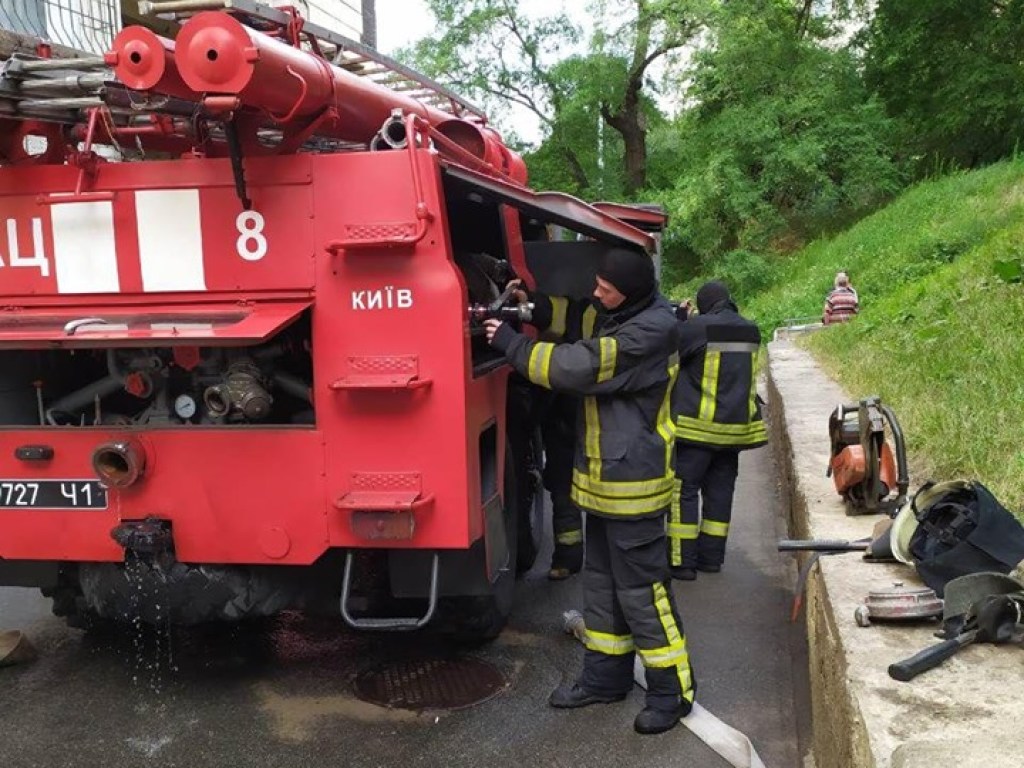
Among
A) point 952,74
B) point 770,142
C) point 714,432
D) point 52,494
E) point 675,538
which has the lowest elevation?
point 675,538

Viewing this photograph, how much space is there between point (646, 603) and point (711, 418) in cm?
177

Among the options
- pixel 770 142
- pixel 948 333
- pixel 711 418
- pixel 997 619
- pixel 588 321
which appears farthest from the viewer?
pixel 770 142

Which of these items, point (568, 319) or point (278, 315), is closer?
point (278, 315)

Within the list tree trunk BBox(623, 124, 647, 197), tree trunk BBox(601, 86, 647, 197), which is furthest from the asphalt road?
tree trunk BBox(623, 124, 647, 197)

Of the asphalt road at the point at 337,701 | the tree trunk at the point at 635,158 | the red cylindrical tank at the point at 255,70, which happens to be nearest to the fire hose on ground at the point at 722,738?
the asphalt road at the point at 337,701

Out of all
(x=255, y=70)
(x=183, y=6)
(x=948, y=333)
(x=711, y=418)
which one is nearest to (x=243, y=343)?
(x=255, y=70)

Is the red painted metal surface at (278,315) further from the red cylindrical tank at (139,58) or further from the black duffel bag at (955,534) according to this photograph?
the black duffel bag at (955,534)

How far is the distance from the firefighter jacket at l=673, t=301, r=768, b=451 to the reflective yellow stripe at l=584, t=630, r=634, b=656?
166cm

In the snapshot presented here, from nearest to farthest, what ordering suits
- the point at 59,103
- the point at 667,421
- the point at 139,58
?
1. the point at 139,58
2. the point at 59,103
3. the point at 667,421

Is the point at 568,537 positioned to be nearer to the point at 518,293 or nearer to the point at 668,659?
the point at 668,659

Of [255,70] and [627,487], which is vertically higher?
[255,70]

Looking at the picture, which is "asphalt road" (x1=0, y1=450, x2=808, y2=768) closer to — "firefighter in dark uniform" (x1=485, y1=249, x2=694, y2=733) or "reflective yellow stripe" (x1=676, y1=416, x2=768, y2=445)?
"firefighter in dark uniform" (x1=485, y1=249, x2=694, y2=733)

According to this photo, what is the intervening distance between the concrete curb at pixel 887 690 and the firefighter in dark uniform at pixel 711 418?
1.20 metres

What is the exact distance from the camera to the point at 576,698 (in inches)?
144
